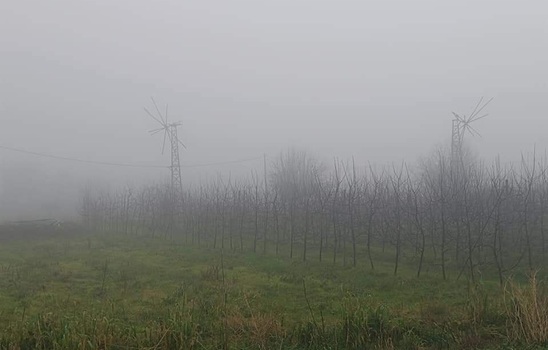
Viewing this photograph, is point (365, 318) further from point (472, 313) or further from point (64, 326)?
point (64, 326)

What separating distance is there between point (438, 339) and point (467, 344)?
16.2 inches

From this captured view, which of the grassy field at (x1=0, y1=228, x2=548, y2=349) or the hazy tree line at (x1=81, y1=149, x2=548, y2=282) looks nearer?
the grassy field at (x1=0, y1=228, x2=548, y2=349)

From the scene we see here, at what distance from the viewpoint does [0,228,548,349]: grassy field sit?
5359mm

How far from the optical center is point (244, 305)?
8219mm

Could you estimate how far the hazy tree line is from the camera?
12812mm

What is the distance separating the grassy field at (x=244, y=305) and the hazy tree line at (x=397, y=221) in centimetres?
158

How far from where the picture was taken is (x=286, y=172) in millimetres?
40844

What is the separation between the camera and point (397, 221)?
13.1 meters

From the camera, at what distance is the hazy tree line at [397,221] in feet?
42.0

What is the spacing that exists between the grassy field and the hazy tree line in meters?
1.58

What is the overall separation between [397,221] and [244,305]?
652 cm

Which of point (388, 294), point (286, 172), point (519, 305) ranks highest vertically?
point (286, 172)

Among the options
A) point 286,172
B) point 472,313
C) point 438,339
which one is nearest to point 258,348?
point 438,339

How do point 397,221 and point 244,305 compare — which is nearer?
point 244,305
